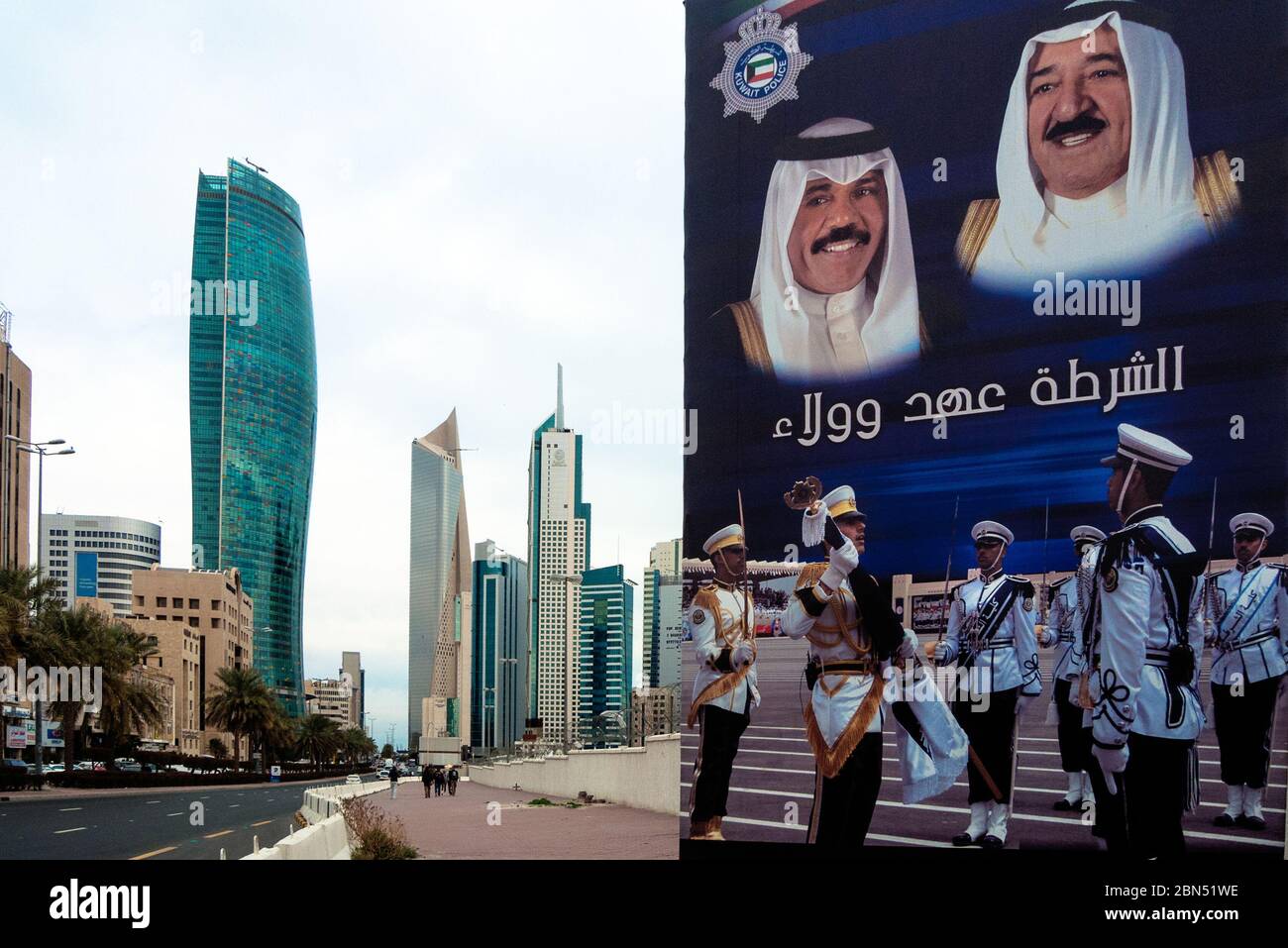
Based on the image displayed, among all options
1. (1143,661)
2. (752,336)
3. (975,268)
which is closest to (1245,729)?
(1143,661)

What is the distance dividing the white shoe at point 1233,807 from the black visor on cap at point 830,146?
1016 cm

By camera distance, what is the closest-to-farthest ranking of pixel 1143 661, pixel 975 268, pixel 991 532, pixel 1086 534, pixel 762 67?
pixel 1143 661 < pixel 1086 534 < pixel 991 532 < pixel 975 268 < pixel 762 67

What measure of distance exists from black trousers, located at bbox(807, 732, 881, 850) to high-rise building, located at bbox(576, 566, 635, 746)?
400 ft

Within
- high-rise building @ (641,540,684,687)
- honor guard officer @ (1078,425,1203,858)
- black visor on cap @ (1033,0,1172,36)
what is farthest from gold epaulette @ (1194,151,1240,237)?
high-rise building @ (641,540,684,687)

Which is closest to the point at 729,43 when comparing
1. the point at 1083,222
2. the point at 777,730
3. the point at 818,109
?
the point at 818,109

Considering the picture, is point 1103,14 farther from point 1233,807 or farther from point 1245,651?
point 1233,807

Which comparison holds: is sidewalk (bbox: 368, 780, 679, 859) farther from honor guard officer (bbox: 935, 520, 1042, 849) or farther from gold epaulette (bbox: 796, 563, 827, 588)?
honor guard officer (bbox: 935, 520, 1042, 849)

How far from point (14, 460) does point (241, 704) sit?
120 ft

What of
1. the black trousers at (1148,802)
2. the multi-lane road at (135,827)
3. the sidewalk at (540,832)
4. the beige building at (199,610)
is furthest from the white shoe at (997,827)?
the beige building at (199,610)

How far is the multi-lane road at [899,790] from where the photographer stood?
623 inches

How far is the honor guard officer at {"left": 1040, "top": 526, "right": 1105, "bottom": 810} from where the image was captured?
665 inches

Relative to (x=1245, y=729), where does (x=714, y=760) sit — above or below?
below

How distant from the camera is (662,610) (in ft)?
257

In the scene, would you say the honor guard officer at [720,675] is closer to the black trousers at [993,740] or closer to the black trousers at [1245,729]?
the black trousers at [993,740]
